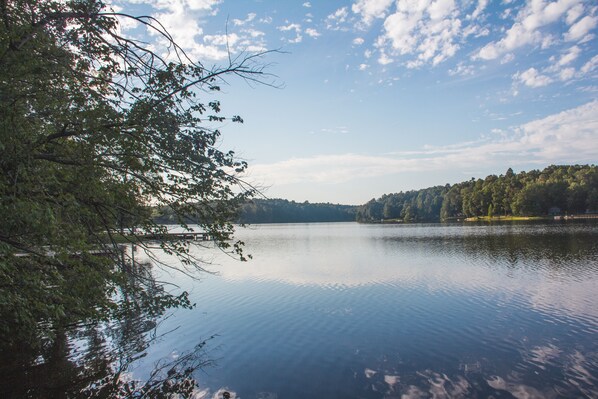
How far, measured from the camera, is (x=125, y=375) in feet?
39.3

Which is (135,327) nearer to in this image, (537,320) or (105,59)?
(105,59)

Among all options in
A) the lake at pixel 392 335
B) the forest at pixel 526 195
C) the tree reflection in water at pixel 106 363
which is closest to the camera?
the tree reflection in water at pixel 106 363

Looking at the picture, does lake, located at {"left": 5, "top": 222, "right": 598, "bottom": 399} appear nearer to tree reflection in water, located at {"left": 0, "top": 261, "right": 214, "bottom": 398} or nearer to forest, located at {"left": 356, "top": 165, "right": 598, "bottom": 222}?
tree reflection in water, located at {"left": 0, "top": 261, "right": 214, "bottom": 398}

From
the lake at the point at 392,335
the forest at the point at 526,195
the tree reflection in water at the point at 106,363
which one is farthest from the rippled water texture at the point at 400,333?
the forest at the point at 526,195

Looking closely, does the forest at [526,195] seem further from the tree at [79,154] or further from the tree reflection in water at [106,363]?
the tree at [79,154]

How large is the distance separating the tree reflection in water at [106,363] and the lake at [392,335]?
0.82ft

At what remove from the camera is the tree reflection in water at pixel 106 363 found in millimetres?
10383

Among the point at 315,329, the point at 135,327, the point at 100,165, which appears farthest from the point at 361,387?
the point at 135,327

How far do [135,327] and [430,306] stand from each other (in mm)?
14236

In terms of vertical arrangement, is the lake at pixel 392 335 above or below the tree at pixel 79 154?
below

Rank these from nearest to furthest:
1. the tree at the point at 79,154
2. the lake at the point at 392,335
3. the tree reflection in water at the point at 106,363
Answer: the tree at the point at 79,154 → the tree reflection in water at the point at 106,363 → the lake at the point at 392,335

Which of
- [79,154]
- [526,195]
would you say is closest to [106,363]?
[79,154]

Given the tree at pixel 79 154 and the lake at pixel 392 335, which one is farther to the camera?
the lake at pixel 392 335

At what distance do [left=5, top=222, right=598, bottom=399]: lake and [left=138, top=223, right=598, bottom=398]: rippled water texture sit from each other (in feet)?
0.18
